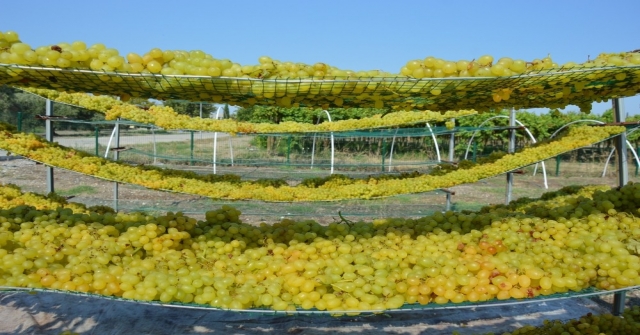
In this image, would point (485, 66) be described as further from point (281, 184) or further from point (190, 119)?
point (190, 119)

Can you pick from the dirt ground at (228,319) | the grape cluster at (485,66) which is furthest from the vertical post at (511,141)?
the grape cluster at (485,66)

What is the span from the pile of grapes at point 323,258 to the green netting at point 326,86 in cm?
95

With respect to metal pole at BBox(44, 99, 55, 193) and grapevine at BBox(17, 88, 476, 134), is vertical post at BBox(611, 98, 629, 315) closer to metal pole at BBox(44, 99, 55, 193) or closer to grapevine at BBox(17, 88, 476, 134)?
grapevine at BBox(17, 88, 476, 134)

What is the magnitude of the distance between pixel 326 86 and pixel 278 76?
257 mm

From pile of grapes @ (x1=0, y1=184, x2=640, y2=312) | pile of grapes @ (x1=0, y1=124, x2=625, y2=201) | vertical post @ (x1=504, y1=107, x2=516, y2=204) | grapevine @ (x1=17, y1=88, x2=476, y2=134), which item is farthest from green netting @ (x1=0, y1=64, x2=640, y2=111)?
vertical post @ (x1=504, y1=107, x2=516, y2=204)

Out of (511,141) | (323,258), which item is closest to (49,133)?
(323,258)

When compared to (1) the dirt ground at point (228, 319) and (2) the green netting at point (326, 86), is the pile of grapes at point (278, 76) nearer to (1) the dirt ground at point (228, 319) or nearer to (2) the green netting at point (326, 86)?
(2) the green netting at point (326, 86)

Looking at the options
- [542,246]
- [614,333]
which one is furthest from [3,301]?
[614,333]

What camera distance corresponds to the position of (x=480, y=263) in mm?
2566

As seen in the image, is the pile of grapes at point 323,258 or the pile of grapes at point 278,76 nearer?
the pile of grapes at point 278,76

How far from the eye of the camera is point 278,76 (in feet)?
6.79

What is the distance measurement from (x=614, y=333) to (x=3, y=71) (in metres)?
4.22

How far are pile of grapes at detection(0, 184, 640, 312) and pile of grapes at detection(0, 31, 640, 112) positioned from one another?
972 millimetres

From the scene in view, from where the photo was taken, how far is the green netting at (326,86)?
2057 millimetres
